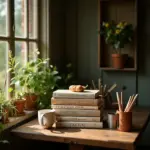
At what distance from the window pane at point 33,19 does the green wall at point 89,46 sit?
1.17ft

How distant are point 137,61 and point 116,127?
141 centimetres

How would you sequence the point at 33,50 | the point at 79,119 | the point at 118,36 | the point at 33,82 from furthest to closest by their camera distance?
1. the point at 118,36
2. the point at 33,50
3. the point at 33,82
4. the point at 79,119

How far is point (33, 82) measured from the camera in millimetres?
2854

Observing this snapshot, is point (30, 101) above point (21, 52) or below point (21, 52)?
below

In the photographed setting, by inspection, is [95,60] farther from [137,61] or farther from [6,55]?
[6,55]

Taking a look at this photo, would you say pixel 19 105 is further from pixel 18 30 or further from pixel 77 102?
pixel 18 30

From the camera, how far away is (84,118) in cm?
237

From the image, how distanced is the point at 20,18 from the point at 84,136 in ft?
4.70

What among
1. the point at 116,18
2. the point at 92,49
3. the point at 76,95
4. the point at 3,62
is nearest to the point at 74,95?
the point at 76,95

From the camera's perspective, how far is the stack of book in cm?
236

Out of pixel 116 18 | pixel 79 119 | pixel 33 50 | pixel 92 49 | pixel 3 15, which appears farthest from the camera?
pixel 92 49

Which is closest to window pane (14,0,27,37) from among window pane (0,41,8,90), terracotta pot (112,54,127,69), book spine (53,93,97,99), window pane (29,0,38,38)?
window pane (29,0,38,38)

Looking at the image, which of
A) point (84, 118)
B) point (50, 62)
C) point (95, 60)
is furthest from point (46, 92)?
point (95, 60)

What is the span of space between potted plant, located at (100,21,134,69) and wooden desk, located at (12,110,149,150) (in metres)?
1.26
